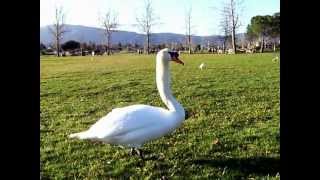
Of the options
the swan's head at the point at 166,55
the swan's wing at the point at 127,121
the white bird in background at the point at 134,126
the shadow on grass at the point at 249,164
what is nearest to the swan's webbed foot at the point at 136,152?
the white bird in background at the point at 134,126

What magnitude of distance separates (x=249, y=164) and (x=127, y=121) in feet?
3.10

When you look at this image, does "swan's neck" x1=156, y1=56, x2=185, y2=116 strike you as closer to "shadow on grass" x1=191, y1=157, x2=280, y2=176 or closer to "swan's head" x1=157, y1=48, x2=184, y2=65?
"swan's head" x1=157, y1=48, x2=184, y2=65

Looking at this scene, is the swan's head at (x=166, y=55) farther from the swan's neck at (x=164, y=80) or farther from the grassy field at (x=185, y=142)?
the grassy field at (x=185, y=142)

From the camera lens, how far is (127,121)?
3.32 m

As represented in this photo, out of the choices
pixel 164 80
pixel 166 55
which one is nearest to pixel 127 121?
pixel 164 80

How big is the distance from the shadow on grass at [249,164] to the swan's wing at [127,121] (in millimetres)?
454

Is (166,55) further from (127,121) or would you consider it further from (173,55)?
(127,121)

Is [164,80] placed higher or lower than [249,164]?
higher

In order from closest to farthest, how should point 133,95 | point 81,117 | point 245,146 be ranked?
point 245,146, point 81,117, point 133,95
